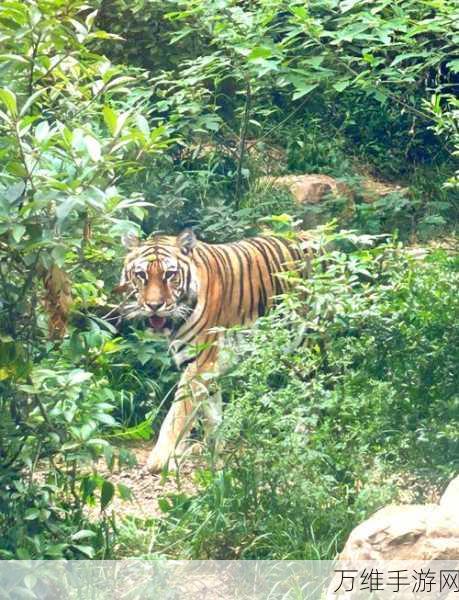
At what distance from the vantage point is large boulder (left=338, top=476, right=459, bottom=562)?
335 cm

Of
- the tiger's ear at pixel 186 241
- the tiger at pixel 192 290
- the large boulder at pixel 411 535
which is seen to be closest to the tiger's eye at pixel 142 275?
the tiger at pixel 192 290

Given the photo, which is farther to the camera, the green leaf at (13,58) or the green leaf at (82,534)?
the green leaf at (82,534)

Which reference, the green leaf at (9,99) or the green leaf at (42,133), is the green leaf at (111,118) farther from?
the green leaf at (9,99)

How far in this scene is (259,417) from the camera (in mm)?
5004

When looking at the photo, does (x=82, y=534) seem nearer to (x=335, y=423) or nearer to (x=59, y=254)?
(x=59, y=254)

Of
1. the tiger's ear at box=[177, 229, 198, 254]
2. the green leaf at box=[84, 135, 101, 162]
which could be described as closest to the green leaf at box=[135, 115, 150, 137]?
the green leaf at box=[84, 135, 101, 162]

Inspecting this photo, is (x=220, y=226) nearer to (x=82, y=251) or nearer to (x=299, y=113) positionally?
(x=299, y=113)

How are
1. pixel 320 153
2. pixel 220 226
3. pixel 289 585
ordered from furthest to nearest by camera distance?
pixel 320 153
pixel 220 226
pixel 289 585

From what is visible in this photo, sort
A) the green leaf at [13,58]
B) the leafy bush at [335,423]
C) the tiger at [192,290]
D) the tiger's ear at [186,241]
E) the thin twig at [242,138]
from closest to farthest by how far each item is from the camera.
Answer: the green leaf at [13,58] → the leafy bush at [335,423] → the tiger at [192,290] → the tiger's ear at [186,241] → the thin twig at [242,138]

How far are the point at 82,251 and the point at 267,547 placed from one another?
1.42 m

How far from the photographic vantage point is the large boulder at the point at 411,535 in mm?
3352

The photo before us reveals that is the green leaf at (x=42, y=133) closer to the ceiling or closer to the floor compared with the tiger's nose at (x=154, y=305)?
closer to the ceiling

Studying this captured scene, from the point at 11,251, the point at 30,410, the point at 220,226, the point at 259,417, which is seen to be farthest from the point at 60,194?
the point at 220,226

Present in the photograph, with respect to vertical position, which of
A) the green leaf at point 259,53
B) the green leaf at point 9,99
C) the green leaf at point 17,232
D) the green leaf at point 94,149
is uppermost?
the green leaf at point 9,99
